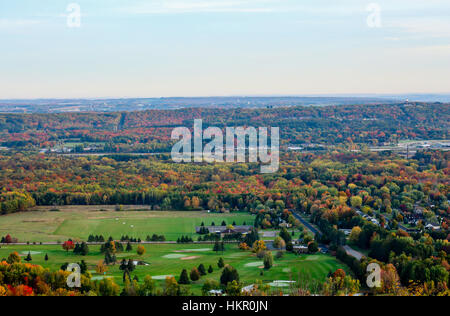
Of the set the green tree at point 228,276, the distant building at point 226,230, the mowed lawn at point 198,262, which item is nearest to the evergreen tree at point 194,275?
the mowed lawn at point 198,262

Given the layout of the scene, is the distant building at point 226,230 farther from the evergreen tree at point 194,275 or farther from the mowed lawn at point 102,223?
the evergreen tree at point 194,275

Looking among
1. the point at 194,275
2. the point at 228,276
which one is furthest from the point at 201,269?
the point at 228,276

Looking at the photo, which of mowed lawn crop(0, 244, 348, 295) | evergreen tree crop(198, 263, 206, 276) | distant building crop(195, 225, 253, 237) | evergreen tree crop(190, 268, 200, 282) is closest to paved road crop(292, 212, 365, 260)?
mowed lawn crop(0, 244, 348, 295)

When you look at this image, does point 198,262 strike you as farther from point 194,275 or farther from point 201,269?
point 194,275

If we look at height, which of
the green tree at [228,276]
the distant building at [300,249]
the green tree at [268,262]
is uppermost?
the green tree at [228,276]

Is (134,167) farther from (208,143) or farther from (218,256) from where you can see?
(218,256)

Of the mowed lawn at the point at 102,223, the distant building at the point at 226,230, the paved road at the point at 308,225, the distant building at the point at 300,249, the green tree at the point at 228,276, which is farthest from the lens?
the mowed lawn at the point at 102,223

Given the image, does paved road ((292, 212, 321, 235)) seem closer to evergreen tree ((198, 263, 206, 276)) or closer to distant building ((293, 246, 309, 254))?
distant building ((293, 246, 309, 254))
